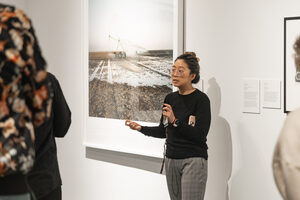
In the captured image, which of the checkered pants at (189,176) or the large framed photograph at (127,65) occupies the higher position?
the large framed photograph at (127,65)

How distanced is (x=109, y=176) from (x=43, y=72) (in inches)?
108

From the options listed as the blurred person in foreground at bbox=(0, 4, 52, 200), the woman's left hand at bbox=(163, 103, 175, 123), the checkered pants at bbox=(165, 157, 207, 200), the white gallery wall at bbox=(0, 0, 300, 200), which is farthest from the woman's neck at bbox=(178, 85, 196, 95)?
the blurred person in foreground at bbox=(0, 4, 52, 200)

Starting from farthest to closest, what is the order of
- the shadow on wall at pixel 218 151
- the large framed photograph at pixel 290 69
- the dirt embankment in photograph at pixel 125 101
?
1. the dirt embankment in photograph at pixel 125 101
2. the shadow on wall at pixel 218 151
3. the large framed photograph at pixel 290 69

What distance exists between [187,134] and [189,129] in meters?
0.04

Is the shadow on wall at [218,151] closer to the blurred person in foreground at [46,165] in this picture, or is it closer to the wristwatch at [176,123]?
the wristwatch at [176,123]

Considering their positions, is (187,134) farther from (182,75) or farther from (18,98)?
(18,98)

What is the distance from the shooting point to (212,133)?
3.27 meters

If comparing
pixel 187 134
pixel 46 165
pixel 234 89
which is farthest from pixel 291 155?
pixel 234 89

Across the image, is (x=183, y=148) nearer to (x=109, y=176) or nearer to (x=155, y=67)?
(x=155, y=67)

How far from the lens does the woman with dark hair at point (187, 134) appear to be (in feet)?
9.31

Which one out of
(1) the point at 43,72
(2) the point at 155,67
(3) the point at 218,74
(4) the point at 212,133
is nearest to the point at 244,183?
(4) the point at 212,133

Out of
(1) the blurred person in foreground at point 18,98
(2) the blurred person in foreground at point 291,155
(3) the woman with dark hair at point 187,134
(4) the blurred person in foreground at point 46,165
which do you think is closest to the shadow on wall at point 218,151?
(3) the woman with dark hair at point 187,134

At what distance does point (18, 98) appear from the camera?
4.83 ft

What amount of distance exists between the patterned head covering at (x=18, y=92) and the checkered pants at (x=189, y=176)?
1479 mm
